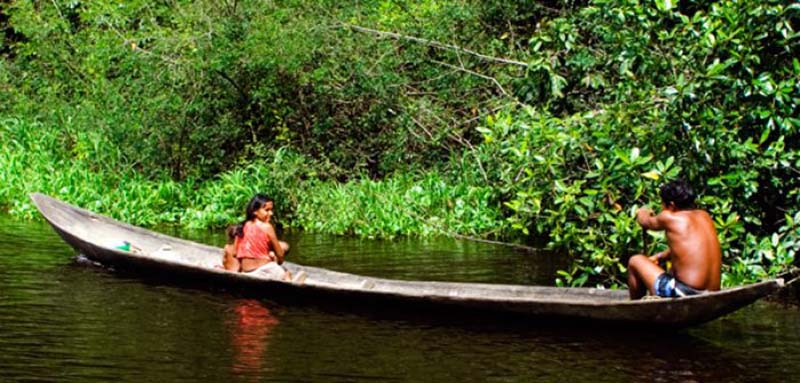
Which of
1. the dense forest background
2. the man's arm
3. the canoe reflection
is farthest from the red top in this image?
the man's arm

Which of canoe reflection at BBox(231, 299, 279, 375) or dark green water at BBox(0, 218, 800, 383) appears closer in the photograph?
dark green water at BBox(0, 218, 800, 383)

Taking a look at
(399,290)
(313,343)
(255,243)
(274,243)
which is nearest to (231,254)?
(255,243)

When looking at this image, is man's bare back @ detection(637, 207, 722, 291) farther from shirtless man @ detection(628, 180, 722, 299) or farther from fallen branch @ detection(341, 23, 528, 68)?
fallen branch @ detection(341, 23, 528, 68)

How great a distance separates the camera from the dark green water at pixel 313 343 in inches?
253

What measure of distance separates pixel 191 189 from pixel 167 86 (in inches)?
61.2

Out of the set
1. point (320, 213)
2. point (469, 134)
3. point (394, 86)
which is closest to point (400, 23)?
point (394, 86)

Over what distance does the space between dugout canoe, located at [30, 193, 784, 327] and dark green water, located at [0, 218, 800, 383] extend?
14 cm

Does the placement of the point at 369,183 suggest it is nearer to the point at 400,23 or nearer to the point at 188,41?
the point at 400,23

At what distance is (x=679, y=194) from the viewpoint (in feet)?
23.3

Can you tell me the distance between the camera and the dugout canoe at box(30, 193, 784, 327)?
7039mm

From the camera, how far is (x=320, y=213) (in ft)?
46.9

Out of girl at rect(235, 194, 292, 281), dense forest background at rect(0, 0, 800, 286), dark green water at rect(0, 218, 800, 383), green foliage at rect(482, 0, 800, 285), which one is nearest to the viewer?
dark green water at rect(0, 218, 800, 383)

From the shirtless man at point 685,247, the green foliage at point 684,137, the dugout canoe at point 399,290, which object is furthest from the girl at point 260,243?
the shirtless man at point 685,247

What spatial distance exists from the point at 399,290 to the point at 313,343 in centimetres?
166
